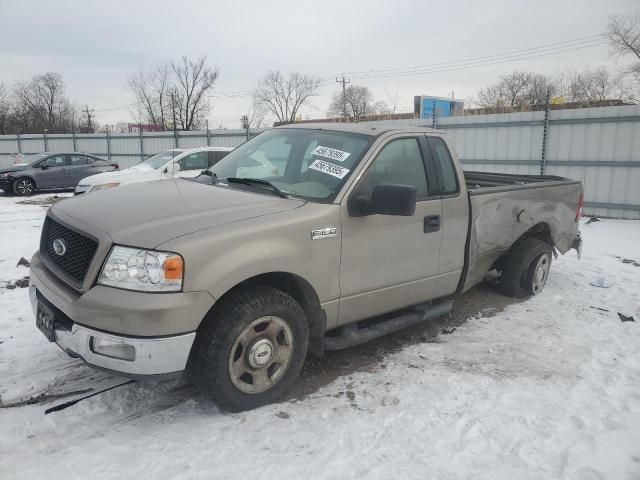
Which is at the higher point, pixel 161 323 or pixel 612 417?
pixel 161 323

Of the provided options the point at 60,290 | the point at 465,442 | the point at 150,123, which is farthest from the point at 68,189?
the point at 150,123

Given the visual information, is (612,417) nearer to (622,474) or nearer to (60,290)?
(622,474)

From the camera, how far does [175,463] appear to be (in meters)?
2.74

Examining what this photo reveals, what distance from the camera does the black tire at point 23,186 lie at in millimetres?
16516

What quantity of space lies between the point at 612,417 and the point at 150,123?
55.4 meters

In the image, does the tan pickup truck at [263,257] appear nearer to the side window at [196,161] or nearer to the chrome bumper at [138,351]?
the chrome bumper at [138,351]

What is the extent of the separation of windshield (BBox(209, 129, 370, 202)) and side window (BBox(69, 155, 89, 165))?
1535 centimetres

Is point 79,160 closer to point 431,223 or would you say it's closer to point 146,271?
point 431,223

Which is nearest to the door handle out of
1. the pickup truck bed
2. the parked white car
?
the pickup truck bed

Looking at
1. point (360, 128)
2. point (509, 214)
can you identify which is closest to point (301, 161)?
point (360, 128)

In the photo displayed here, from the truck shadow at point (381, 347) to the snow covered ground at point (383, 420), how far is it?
0.10 metres

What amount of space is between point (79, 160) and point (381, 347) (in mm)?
16527

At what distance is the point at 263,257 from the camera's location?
313 cm

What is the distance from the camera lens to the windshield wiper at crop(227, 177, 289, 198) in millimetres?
3666
